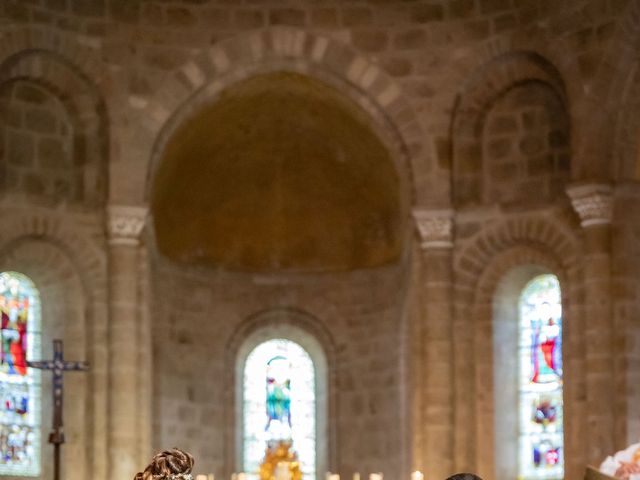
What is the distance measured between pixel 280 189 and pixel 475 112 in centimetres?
359

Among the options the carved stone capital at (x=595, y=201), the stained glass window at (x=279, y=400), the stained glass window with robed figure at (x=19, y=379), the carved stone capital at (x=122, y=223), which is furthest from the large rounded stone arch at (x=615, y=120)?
the stained glass window with robed figure at (x=19, y=379)

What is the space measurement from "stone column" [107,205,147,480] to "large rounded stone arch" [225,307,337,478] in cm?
278

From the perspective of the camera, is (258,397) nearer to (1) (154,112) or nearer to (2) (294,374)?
(2) (294,374)

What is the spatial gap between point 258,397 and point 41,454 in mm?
3887

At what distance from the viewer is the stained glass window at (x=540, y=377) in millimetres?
20469

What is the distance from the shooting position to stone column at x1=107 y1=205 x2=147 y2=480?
65.1 feet

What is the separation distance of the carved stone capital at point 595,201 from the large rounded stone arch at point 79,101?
6.21 m

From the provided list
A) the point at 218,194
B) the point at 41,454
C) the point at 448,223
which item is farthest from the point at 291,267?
the point at 41,454

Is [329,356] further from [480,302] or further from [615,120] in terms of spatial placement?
[615,120]

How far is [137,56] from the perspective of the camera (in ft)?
67.1

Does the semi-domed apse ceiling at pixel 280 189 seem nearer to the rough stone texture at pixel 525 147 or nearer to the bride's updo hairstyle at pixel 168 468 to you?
the rough stone texture at pixel 525 147

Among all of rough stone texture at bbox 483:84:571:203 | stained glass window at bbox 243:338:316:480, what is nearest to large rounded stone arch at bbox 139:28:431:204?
rough stone texture at bbox 483:84:571:203

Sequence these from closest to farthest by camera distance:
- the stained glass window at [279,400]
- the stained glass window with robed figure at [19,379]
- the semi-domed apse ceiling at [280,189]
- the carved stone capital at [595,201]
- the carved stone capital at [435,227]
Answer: the carved stone capital at [595,201] < the stained glass window with robed figure at [19,379] < the carved stone capital at [435,227] < the semi-domed apse ceiling at [280,189] < the stained glass window at [279,400]

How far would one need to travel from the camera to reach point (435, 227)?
67.1 ft
